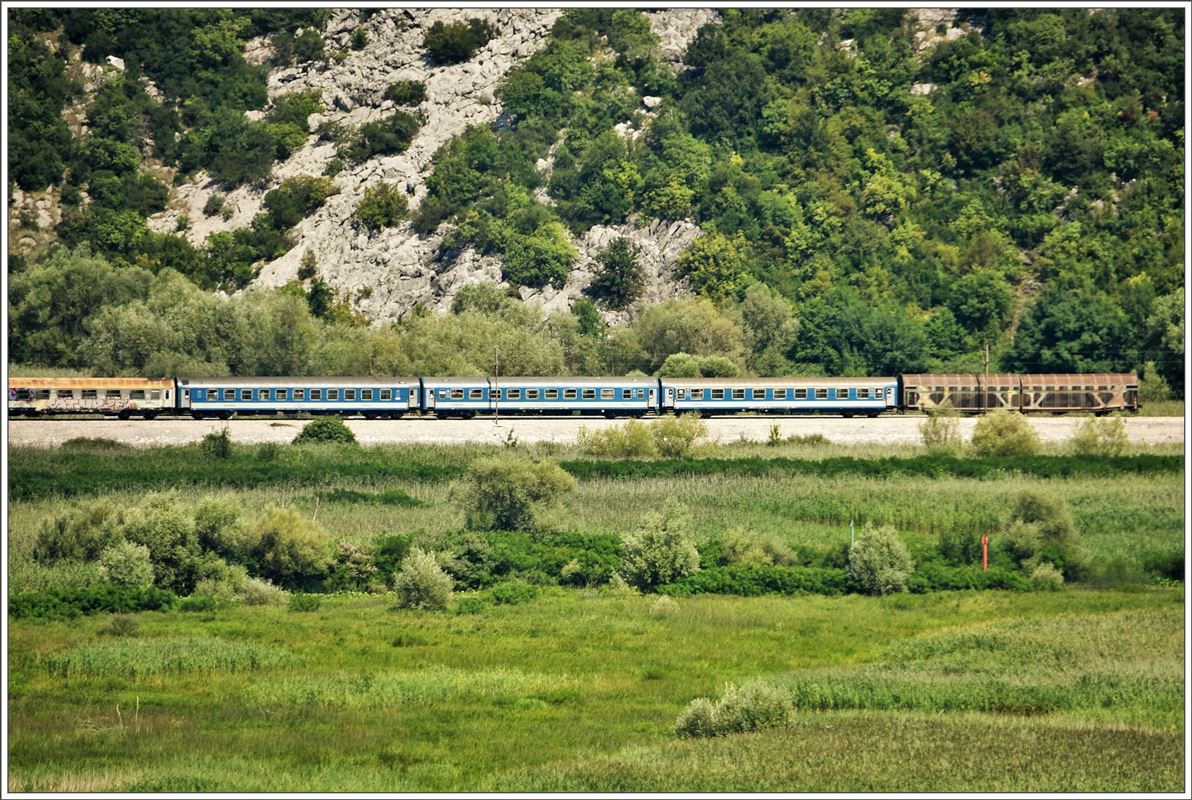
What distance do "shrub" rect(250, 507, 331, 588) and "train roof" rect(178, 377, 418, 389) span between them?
36.3 meters

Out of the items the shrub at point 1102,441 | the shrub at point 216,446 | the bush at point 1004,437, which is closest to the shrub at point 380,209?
the shrub at point 216,446

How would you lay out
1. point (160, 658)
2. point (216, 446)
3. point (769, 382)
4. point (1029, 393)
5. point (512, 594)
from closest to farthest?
point (160, 658) < point (512, 594) < point (216, 446) < point (769, 382) < point (1029, 393)

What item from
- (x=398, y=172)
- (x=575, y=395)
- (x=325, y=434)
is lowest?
(x=325, y=434)

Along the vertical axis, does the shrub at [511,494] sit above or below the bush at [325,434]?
below

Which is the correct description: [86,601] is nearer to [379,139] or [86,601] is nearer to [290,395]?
[290,395]

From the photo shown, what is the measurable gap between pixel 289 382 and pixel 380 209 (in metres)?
43.4

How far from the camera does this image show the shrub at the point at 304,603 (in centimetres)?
4722

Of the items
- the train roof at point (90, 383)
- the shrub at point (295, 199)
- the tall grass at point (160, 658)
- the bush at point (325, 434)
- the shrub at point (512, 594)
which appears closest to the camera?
the tall grass at point (160, 658)

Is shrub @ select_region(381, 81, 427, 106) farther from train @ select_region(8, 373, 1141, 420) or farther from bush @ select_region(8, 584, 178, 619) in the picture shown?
bush @ select_region(8, 584, 178, 619)

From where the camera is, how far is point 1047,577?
50094 mm

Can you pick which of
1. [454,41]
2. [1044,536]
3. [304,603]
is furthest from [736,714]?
[454,41]

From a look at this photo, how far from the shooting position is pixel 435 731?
3481cm

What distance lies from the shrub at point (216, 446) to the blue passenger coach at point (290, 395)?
41.3ft

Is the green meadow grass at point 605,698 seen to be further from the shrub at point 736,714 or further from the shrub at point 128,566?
the shrub at point 128,566
